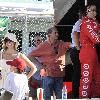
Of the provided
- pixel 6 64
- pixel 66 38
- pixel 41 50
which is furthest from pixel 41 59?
pixel 66 38

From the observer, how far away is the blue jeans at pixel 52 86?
21.9 ft

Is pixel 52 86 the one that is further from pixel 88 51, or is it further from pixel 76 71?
pixel 88 51

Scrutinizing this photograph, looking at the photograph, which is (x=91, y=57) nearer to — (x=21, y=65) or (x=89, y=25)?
(x=89, y=25)

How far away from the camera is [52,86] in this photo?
669 centimetres

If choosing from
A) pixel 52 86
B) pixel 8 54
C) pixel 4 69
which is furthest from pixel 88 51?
pixel 4 69

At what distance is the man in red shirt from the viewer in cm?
670

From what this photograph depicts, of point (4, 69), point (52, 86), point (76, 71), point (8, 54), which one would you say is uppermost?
point (8, 54)

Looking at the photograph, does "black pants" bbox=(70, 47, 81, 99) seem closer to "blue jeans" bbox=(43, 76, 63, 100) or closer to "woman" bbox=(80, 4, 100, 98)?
"blue jeans" bbox=(43, 76, 63, 100)

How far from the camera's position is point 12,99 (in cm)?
493

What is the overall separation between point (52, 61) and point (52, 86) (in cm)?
42

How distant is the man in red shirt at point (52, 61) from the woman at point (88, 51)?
48 cm

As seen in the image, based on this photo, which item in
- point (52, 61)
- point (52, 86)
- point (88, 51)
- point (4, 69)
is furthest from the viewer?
point (52, 61)

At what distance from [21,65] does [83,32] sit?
158 centimetres

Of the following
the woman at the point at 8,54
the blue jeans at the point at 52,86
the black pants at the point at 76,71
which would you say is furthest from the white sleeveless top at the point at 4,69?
the black pants at the point at 76,71
